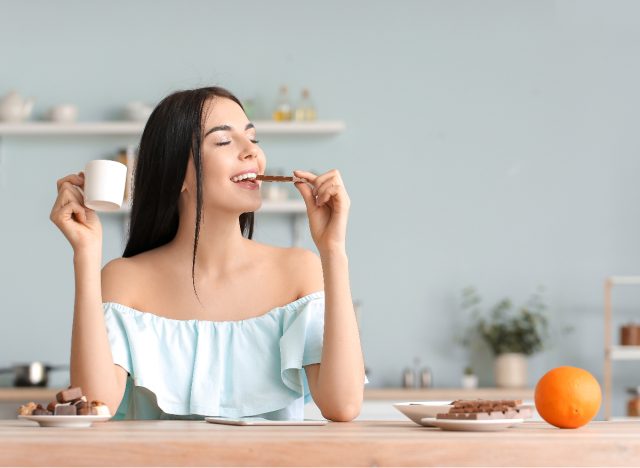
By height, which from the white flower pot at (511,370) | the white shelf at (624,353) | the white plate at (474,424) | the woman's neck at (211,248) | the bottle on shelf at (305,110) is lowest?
the white flower pot at (511,370)

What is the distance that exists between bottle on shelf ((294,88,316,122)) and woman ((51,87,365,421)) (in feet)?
8.80

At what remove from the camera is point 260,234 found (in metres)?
4.80

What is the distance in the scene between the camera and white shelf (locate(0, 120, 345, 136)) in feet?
15.4

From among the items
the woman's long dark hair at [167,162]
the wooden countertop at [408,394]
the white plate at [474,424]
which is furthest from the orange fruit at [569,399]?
the wooden countertop at [408,394]

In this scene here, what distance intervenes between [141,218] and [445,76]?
303 centimetres

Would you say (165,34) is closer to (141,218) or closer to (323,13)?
(323,13)

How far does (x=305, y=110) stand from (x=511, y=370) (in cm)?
152

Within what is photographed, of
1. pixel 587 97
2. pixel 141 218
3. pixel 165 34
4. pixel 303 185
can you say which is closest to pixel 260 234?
pixel 165 34

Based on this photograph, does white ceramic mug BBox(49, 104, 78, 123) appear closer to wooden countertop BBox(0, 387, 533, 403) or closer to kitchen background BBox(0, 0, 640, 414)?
kitchen background BBox(0, 0, 640, 414)

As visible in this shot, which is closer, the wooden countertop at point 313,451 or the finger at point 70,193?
the wooden countertop at point 313,451

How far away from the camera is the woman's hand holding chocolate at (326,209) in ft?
5.68

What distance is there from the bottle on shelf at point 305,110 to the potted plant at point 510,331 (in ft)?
3.59

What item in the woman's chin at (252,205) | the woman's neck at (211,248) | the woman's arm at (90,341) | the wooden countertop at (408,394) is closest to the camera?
the woman's arm at (90,341)

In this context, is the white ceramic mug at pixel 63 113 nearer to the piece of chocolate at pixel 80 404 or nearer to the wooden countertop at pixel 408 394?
the wooden countertop at pixel 408 394
